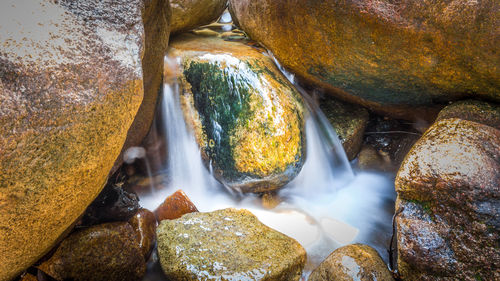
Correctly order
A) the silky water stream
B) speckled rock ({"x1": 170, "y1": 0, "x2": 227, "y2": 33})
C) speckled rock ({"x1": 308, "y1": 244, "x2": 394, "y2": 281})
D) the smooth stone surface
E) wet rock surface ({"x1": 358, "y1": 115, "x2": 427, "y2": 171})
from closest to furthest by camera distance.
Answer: the smooth stone surface → speckled rock ({"x1": 308, "y1": 244, "x2": 394, "y2": 281}) → the silky water stream → wet rock surface ({"x1": 358, "y1": 115, "x2": 427, "y2": 171}) → speckled rock ({"x1": 170, "y1": 0, "x2": 227, "y2": 33})

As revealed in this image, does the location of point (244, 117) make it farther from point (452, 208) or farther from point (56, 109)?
point (452, 208)

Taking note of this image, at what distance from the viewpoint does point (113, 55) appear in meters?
2.09

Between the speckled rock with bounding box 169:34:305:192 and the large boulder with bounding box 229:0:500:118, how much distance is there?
48cm

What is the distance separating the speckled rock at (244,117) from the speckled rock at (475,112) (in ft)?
4.75

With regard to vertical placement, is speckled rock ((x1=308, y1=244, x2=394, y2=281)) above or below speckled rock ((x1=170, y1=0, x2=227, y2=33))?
below

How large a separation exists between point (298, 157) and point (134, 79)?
1924 millimetres

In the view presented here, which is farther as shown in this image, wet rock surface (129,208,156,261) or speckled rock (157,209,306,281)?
wet rock surface (129,208,156,261)

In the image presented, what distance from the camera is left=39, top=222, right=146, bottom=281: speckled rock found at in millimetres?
2305

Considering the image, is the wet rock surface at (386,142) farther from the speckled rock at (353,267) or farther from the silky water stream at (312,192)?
the speckled rock at (353,267)

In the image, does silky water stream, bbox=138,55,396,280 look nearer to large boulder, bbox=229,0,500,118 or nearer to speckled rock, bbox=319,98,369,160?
speckled rock, bbox=319,98,369,160

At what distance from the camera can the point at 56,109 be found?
1.75 meters

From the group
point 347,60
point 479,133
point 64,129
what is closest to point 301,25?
point 347,60

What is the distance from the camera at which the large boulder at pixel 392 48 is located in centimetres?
258

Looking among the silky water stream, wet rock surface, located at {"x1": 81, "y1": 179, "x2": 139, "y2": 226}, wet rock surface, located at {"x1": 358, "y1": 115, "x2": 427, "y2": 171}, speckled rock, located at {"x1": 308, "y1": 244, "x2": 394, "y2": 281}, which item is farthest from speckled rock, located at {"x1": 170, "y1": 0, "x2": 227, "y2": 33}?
speckled rock, located at {"x1": 308, "y1": 244, "x2": 394, "y2": 281}
